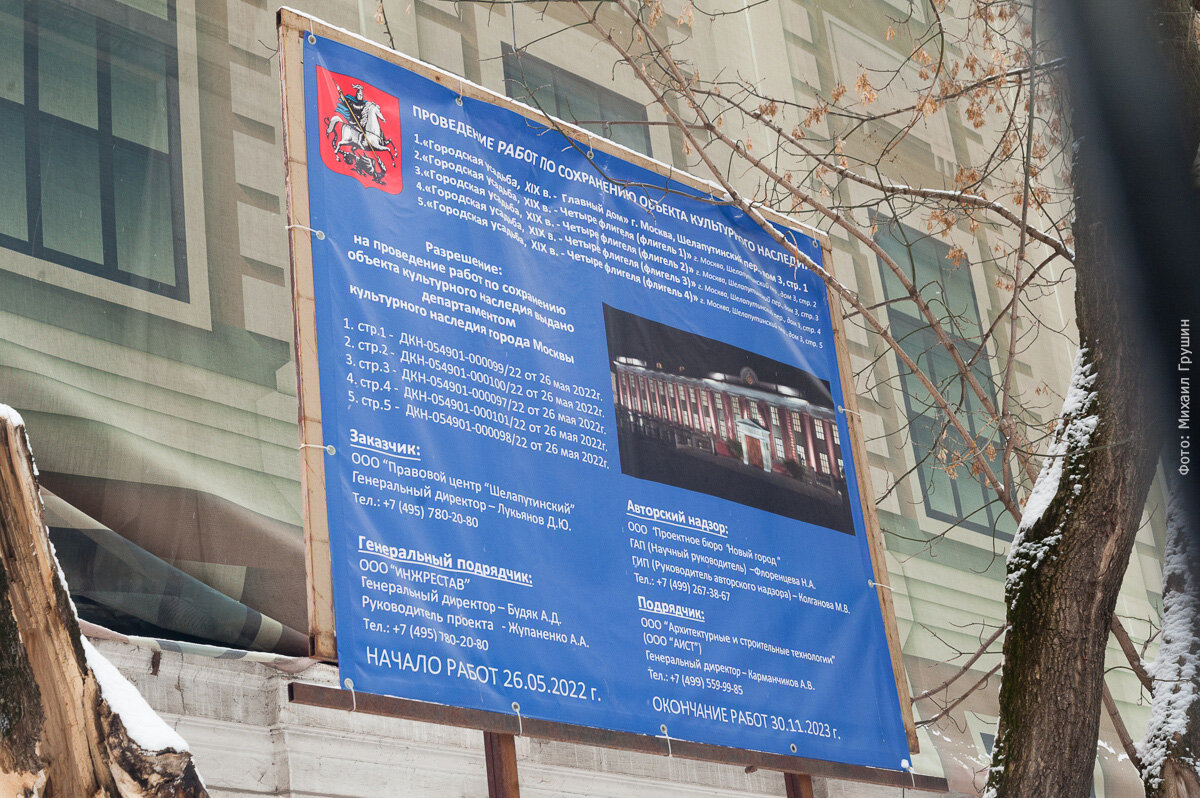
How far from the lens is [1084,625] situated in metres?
3.31

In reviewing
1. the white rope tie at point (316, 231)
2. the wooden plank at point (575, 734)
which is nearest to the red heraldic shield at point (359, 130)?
the white rope tie at point (316, 231)

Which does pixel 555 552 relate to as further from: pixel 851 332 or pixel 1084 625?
pixel 851 332

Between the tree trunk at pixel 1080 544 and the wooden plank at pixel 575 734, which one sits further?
the wooden plank at pixel 575 734

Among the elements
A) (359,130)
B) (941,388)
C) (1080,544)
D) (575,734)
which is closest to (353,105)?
(359,130)

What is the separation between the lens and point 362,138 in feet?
14.3

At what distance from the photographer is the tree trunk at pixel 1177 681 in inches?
129

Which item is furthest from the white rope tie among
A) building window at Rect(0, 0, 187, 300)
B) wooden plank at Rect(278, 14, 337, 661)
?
building window at Rect(0, 0, 187, 300)

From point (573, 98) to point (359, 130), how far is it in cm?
283

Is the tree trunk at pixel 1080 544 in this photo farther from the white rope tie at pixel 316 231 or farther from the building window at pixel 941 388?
the building window at pixel 941 388

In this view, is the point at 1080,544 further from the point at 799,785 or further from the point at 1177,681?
the point at 799,785

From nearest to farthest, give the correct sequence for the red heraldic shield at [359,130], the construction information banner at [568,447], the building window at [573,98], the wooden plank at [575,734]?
the wooden plank at [575,734] < the construction information banner at [568,447] < the red heraldic shield at [359,130] < the building window at [573,98]

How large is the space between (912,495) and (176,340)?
169 inches

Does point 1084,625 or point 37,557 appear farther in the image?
point 1084,625

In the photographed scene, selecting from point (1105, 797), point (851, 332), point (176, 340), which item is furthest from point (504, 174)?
point (1105, 797)
